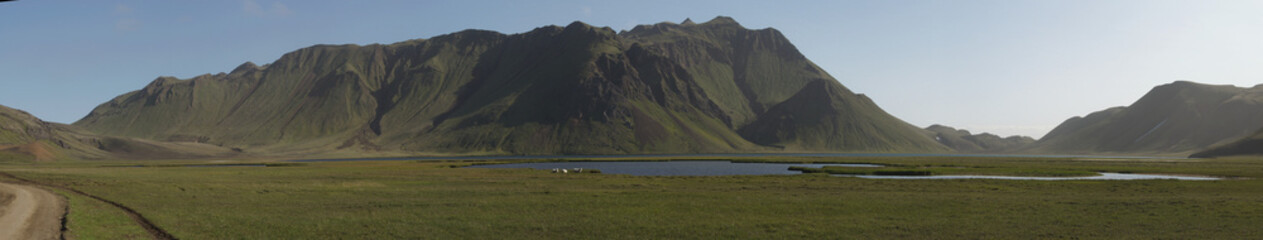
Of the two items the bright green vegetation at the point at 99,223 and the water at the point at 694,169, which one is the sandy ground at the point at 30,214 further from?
the water at the point at 694,169

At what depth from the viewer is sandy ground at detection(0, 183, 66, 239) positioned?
2877 centimetres

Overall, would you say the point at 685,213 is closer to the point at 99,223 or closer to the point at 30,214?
the point at 99,223

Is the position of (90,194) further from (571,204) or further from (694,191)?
(694,191)

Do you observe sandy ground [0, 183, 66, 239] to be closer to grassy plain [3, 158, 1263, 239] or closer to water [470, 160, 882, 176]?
grassy plain [3, 158, 1263, 239]

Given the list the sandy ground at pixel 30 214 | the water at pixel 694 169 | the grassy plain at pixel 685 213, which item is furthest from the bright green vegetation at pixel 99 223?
the water at pixel 694 169

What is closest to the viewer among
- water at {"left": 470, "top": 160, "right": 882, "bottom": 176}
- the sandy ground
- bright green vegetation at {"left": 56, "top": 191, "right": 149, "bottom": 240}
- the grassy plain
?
bright green vegetation at {"left": 56, "top": 191, "right": 149, "bottom": 240}

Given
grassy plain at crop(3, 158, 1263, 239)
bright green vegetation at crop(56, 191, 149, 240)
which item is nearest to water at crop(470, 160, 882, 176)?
grassy plain at crop(3, 158, 1263, 239)

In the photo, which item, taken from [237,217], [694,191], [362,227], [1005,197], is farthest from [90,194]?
[1005,197]

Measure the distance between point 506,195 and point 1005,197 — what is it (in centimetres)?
3652

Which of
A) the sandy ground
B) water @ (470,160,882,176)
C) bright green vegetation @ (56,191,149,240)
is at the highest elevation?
water @ (470,160,882,176)

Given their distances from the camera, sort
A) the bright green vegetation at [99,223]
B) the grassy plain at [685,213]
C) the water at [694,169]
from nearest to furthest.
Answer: the bright green vegetation at [99,223] < the grassy plain at [685,213] < the water at [694,169]

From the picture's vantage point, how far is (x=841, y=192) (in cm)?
5106

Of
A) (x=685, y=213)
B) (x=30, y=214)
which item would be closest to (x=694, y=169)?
(x=685, y=213)

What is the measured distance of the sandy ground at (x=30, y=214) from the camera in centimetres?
2877
